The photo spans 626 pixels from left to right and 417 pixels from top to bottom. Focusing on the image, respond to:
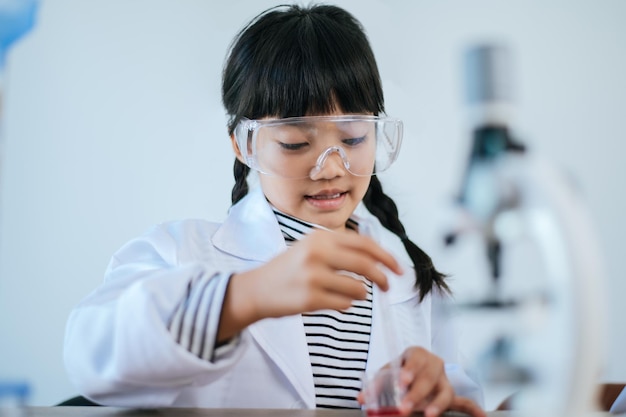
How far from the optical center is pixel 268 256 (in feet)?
4.10

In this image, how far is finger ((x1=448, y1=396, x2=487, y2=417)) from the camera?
0.84 metres

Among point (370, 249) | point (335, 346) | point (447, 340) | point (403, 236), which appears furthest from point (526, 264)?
point (403, 236)

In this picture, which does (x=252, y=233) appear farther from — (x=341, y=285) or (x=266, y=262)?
(x=341, y=285)

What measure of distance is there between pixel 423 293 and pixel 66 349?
0.68 m

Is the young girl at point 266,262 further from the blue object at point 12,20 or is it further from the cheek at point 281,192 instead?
the blue object at point 12,20

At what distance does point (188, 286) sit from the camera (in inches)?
31.8

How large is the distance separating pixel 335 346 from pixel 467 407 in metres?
0.39

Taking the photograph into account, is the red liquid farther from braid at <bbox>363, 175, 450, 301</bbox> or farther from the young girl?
braid at <bbox>363, 175, 450, 301</bbox>

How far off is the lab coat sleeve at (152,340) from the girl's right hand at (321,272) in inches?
3.0

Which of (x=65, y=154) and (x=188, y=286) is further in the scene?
(x=65, y=154)

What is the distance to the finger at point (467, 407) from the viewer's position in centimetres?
84

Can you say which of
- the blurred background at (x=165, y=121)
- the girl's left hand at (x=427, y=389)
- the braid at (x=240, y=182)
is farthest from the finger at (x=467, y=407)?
the blurred background at (x=165, y=121)

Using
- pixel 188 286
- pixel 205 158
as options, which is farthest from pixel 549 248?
pixel 205 158

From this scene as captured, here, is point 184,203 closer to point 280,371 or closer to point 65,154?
point 65,154
